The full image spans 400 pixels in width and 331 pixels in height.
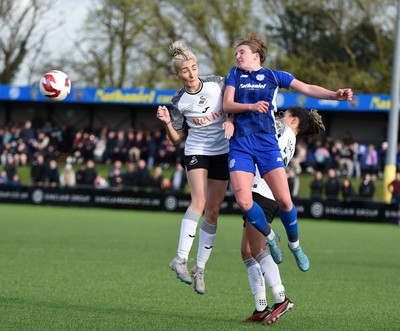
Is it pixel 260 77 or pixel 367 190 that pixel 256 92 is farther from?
pixel 367 190

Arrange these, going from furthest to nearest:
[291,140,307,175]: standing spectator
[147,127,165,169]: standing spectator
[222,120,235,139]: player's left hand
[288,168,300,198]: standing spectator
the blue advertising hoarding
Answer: the blue advertising hoarding < [147,127,165,169]: standing spectator < [291,140,307,175]: standing spectator < [288,168,300,198]: standing spectator < [222,120,235,139]: player's left hand

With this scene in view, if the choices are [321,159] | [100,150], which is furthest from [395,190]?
[100,150]

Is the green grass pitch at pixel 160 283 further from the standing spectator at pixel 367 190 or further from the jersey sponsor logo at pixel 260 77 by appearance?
the standing spectator at pixel 367 190

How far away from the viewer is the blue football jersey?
852 cm

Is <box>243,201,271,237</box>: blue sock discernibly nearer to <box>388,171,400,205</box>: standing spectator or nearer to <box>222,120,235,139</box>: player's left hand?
<box>222,120,235,139</box>: player's left hand

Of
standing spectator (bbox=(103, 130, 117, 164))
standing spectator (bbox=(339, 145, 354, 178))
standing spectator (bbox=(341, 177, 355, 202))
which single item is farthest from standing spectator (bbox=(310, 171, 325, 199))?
standing spectator (bbox=(103, 130, 117, 164))

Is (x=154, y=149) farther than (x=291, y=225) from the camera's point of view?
Yes

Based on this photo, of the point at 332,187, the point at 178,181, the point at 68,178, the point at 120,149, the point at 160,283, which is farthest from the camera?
the point at 120,149

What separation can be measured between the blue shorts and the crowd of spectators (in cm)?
1958

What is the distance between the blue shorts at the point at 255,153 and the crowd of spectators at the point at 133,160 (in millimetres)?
19584

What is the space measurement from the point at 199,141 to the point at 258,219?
114cm

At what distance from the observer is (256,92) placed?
855 cm

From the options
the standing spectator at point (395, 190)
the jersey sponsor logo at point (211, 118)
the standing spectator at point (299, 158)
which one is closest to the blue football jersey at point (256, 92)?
the jersey sponsor logo at point (211, 118)

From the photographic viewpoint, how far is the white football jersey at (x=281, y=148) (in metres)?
8.92
